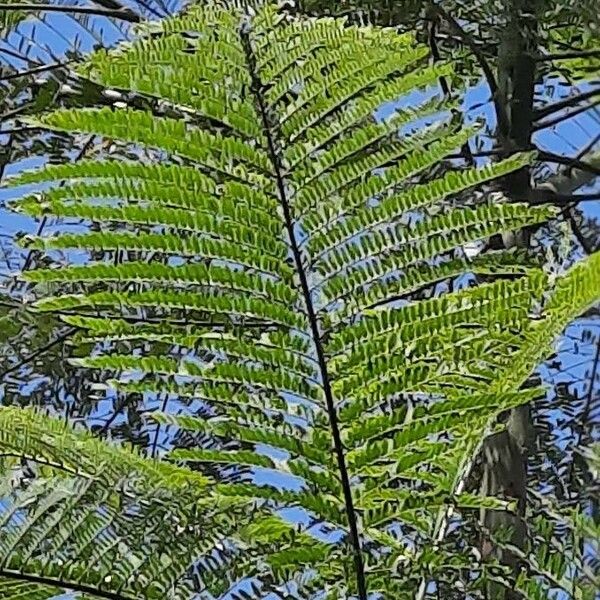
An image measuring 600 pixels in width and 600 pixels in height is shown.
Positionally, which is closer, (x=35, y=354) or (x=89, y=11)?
(x=35, y=354)

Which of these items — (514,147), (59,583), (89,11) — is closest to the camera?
(59,583)

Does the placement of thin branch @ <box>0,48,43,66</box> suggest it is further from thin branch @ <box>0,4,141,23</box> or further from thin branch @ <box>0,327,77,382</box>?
thin branch @ <box>0,327,77,382</box>

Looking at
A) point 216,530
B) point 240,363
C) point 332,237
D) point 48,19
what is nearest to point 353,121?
point 332,237

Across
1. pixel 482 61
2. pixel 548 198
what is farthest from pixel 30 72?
pixel 548 198

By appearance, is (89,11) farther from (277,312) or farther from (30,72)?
(277,312)

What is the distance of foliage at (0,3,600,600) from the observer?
0.84 m

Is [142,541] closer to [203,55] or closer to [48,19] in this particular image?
[203,55]

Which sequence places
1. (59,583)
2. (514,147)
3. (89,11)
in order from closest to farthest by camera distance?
(59,583)
(514,147)
(89,11)

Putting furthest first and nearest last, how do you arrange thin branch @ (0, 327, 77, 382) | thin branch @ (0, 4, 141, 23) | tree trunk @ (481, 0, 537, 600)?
1. thin branch @ (0, 4, 141, 23)
2. thin branch @ (0, 327, 77, 382)
3. tree trunk @ (481, 0, 537, 600)

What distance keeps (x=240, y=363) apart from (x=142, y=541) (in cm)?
15

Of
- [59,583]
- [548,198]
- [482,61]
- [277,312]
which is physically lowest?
[59,583]

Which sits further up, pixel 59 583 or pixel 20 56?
pixel 20 56

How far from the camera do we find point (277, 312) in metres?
0.88

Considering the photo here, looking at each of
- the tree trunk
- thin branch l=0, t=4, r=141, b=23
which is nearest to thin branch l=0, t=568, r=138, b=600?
the tree trunk
